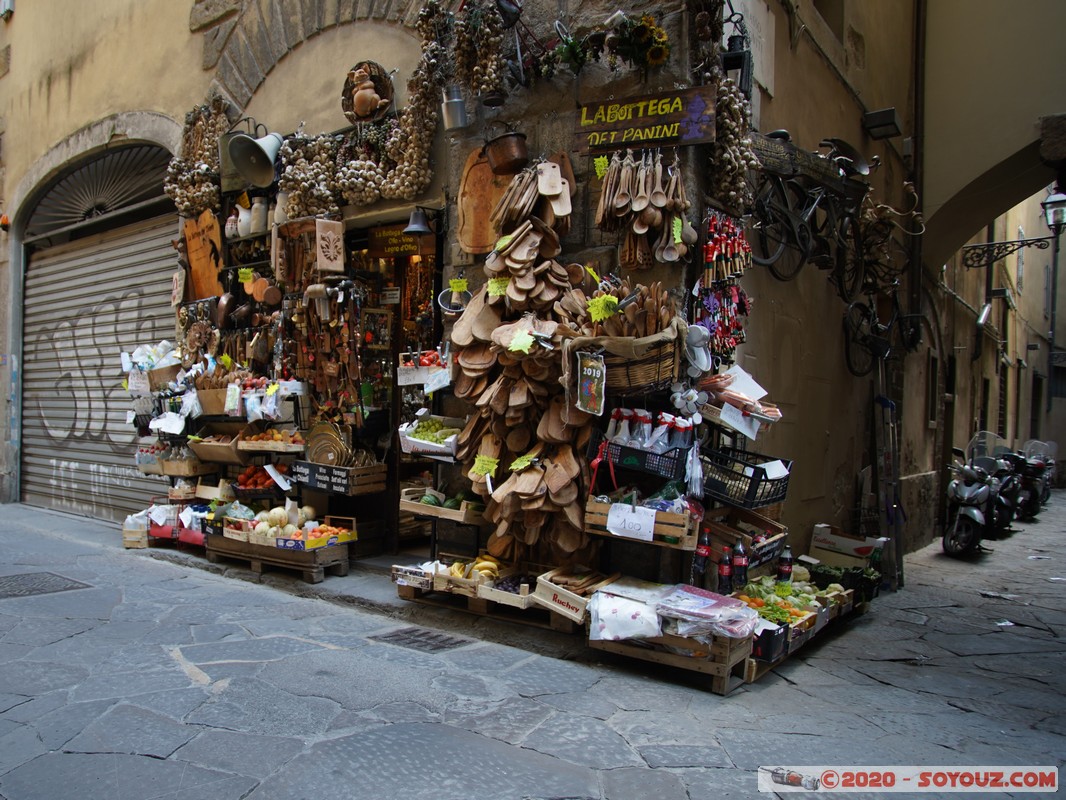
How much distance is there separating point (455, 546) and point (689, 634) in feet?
7.01

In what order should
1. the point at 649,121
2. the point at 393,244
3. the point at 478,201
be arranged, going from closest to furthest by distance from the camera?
the point at 649,121, the point at 478,201, the point at 393,244

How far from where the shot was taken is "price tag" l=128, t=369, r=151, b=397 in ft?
27.2

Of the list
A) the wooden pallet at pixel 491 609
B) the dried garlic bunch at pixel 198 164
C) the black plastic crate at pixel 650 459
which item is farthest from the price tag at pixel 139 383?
the black plastic crate at pixel 650 459

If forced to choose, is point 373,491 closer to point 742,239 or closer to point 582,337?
point 582,337

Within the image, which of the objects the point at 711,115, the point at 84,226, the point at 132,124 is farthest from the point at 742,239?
the point at 84,226

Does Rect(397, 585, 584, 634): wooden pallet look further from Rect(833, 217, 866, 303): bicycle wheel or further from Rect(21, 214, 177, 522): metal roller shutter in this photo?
Rect(21, 214, 177, 522): metal roller shutter

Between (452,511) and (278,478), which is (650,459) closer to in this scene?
(452,511)

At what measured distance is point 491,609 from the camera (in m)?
5.12

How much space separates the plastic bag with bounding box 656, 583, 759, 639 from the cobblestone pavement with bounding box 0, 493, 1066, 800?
0.37 metres

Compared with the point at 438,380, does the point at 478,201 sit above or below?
above

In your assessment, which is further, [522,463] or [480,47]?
[480,47]

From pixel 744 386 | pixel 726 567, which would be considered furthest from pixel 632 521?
pixel 744 386

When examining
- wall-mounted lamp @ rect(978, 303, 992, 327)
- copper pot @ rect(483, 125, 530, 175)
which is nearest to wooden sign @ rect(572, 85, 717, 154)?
copper pot @ rect(483, 125, 530, 175)

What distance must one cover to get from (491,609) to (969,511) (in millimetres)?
6731
